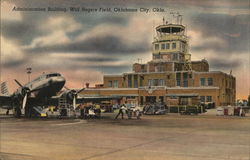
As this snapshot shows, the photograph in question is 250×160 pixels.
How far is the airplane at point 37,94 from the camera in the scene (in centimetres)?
2305

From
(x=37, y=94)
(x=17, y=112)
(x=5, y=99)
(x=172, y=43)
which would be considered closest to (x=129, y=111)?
(x=172, y=43)

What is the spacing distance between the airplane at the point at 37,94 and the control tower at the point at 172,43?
884 centimetres

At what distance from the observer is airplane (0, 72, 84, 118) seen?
23.0 metres

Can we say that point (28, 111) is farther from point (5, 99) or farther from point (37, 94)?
point (37, 94)

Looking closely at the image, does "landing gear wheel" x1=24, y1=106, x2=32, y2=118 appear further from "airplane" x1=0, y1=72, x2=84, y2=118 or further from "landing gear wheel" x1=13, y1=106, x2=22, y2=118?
"landing gear wheel" x1=13, y1=106, x2=22, y2=118

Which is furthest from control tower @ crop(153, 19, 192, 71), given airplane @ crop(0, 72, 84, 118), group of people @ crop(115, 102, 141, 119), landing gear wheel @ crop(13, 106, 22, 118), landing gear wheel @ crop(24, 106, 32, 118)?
landing gear wheel @ crop(13, 106, 22, 118)

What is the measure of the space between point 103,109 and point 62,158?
92.4 ft

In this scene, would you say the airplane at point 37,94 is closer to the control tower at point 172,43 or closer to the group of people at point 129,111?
the group of people at point 129,111

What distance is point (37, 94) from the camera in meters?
24.8

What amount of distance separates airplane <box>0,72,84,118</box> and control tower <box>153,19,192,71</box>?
884 centimetres

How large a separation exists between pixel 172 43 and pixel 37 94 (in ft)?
43.4

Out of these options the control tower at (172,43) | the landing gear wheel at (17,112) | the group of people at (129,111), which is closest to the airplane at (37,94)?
the landing gear wheel at (17,112)

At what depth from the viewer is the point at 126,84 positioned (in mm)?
20234

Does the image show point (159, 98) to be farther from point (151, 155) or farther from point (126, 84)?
point (151, 155)
